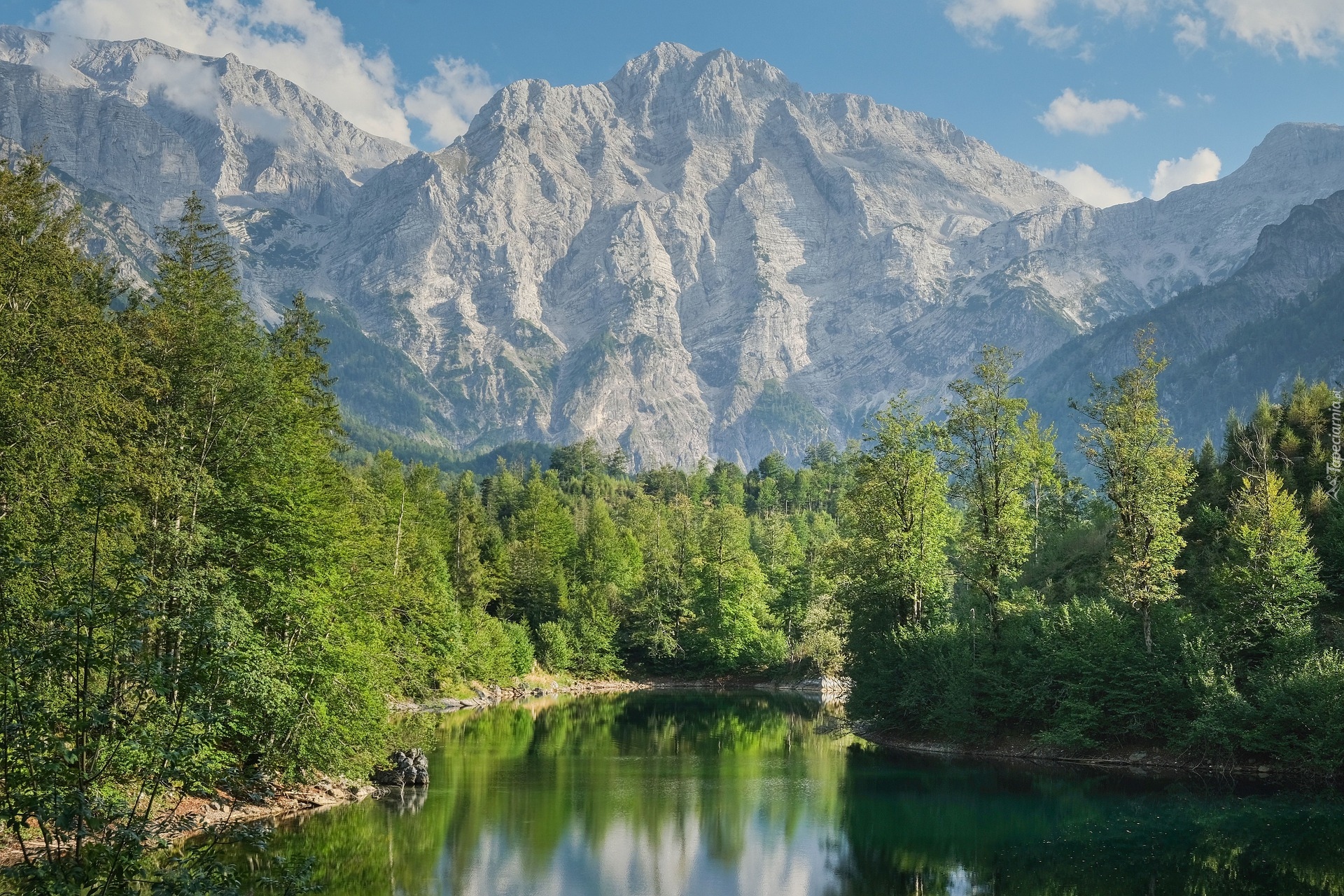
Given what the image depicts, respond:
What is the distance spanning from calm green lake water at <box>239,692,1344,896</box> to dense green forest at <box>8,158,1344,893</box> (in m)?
4.28

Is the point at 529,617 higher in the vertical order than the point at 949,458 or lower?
lower

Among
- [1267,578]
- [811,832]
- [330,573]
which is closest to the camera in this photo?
[811,832]

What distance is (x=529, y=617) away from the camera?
107 metres

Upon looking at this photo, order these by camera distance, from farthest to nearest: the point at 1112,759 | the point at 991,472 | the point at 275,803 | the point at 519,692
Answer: the point at 519,692
the point at 991,472
the point at 1112,759
the point at 275,803

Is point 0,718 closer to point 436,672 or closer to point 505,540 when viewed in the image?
point 436,672

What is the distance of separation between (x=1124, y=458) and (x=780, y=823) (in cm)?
2522

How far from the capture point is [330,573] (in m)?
39.8

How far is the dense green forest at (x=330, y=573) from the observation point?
16.0m

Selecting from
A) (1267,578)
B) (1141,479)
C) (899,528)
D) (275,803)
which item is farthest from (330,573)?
(1267,578)

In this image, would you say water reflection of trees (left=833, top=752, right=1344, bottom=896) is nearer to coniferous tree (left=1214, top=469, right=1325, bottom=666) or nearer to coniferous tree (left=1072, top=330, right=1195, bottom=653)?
coniferous tree (left=1214, top=469, right=1325, bottom=666)

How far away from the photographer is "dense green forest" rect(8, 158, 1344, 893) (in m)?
16.0

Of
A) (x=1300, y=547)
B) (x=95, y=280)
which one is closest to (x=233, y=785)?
(x=95, y=280)

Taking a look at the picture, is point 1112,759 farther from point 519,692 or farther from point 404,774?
point 519,692

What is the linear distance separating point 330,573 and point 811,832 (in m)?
20.4
